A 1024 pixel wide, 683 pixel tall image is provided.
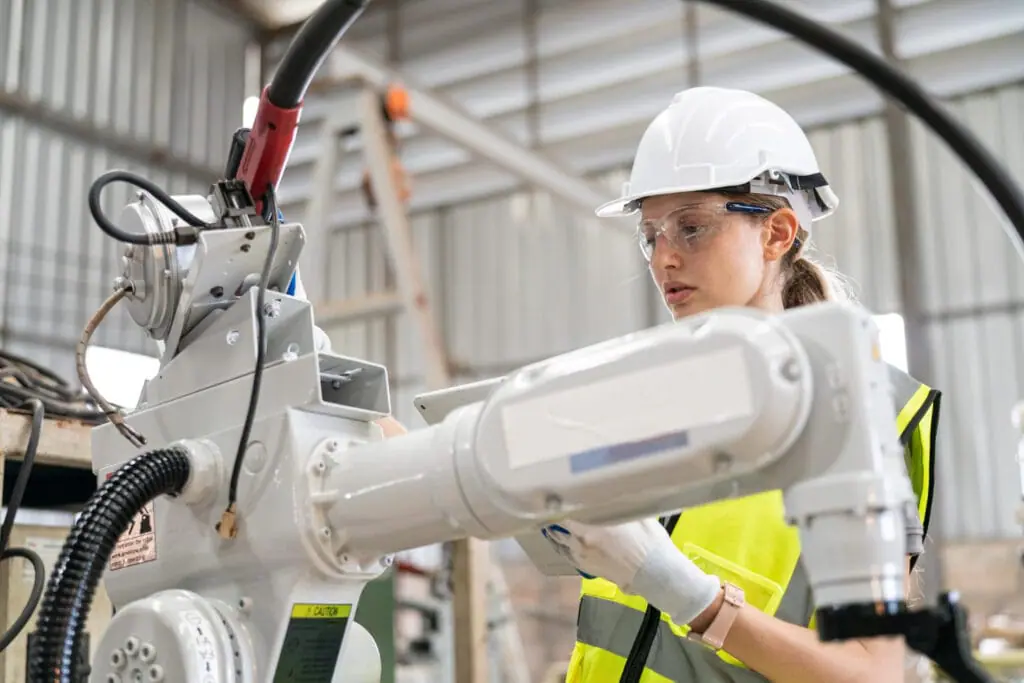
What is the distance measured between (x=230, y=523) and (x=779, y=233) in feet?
2.32

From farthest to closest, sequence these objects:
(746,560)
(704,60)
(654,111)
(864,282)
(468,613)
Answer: (654,111)
(864,282)
(704,60)
(468,613)
(746,560)

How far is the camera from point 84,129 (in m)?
6.37

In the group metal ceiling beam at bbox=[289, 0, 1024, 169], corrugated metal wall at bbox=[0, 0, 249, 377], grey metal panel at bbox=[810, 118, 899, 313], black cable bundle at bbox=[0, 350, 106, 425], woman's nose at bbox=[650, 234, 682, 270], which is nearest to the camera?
woman's nose at bbox=[650, 234, 682, 270]

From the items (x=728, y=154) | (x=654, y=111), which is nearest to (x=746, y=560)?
(x=728, y=154)

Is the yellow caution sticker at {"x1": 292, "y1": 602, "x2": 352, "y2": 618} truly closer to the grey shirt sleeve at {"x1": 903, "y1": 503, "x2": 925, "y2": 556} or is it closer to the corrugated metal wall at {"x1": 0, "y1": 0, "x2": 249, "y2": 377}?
the grey shirt sleeve at {"x1": 903, "y1": 503, "x2": 925, "y2": 556}

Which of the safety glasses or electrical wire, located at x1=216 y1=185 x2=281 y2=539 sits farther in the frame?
the safety glasses

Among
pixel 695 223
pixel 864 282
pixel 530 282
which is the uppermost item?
pixel 530 282

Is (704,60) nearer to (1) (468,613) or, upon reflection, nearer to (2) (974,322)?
(2) (974,322)

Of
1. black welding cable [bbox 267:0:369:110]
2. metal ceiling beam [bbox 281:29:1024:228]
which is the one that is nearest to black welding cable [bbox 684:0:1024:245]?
black welding cable [bbox 267:0:369:110]

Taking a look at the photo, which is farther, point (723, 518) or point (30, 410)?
point (30, 410)

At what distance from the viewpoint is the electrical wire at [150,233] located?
2.87ft

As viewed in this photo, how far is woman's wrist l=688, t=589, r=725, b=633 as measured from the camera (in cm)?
89

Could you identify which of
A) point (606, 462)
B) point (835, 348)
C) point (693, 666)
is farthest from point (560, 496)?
point (693, 666)

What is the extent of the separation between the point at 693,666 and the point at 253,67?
6690mm
